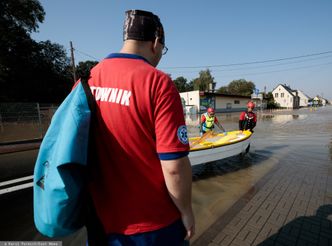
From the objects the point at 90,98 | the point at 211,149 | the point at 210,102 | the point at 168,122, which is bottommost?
the point at 211,149

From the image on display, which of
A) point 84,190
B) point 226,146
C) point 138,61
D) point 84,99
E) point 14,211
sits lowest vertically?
point 14,211

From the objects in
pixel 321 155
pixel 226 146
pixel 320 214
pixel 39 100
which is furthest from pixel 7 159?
pixel 39 100

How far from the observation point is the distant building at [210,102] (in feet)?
119

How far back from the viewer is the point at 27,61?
85.5 feet

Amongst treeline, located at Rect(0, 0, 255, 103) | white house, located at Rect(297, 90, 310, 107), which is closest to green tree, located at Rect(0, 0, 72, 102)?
treeline, located at Rect(0, 0, 255, 103)

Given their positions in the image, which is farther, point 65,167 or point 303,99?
point 303,99

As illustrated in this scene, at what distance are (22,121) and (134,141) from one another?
1621cm

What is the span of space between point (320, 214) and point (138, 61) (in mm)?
4256

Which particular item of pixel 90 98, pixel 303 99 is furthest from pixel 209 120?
pixel 303 99

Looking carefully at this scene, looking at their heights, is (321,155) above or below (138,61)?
below

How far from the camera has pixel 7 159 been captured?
7.89 metres

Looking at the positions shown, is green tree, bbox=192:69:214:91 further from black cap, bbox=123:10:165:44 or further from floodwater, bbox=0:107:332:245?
black cap, bbox=123:10:165:44

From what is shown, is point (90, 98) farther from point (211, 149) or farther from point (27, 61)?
point (27, 61)

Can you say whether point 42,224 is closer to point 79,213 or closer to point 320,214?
point 79,213
